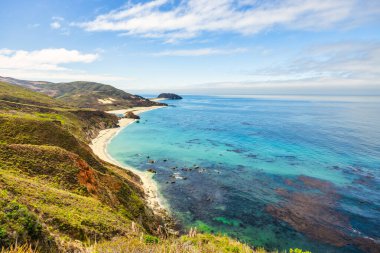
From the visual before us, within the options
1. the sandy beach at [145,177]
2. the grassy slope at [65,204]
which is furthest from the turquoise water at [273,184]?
the grassy slope at [65,204]

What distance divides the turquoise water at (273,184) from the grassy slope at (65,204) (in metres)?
10.5

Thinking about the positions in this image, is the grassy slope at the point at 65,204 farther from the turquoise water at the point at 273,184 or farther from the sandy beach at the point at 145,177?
the turquoise water at the point at 273,184

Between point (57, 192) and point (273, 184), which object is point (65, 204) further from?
point (273, 184)

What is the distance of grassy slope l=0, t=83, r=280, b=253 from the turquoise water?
1054cm

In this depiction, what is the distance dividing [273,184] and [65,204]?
1726 inches

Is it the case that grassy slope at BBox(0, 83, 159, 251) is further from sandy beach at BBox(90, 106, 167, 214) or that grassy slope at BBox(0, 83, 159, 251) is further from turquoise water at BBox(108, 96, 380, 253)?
turquoise water at BBox(108, 96, 380, 253)

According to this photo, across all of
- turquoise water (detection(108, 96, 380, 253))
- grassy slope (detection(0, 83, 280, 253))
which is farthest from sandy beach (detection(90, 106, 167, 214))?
grassy slope (detection(0, 83, 280, 253))

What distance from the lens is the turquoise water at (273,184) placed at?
116ft

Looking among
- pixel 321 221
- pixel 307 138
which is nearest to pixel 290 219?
pixel 321 221

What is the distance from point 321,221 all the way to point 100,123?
4184 inches

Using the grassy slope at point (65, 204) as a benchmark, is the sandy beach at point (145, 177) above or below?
below

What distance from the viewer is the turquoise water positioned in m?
35.2

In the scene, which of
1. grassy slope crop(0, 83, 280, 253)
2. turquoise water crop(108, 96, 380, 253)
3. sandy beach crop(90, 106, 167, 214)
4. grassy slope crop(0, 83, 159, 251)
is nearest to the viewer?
grassy slope crop(0, 83, 280, 253)

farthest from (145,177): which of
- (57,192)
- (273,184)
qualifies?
(273,184)
